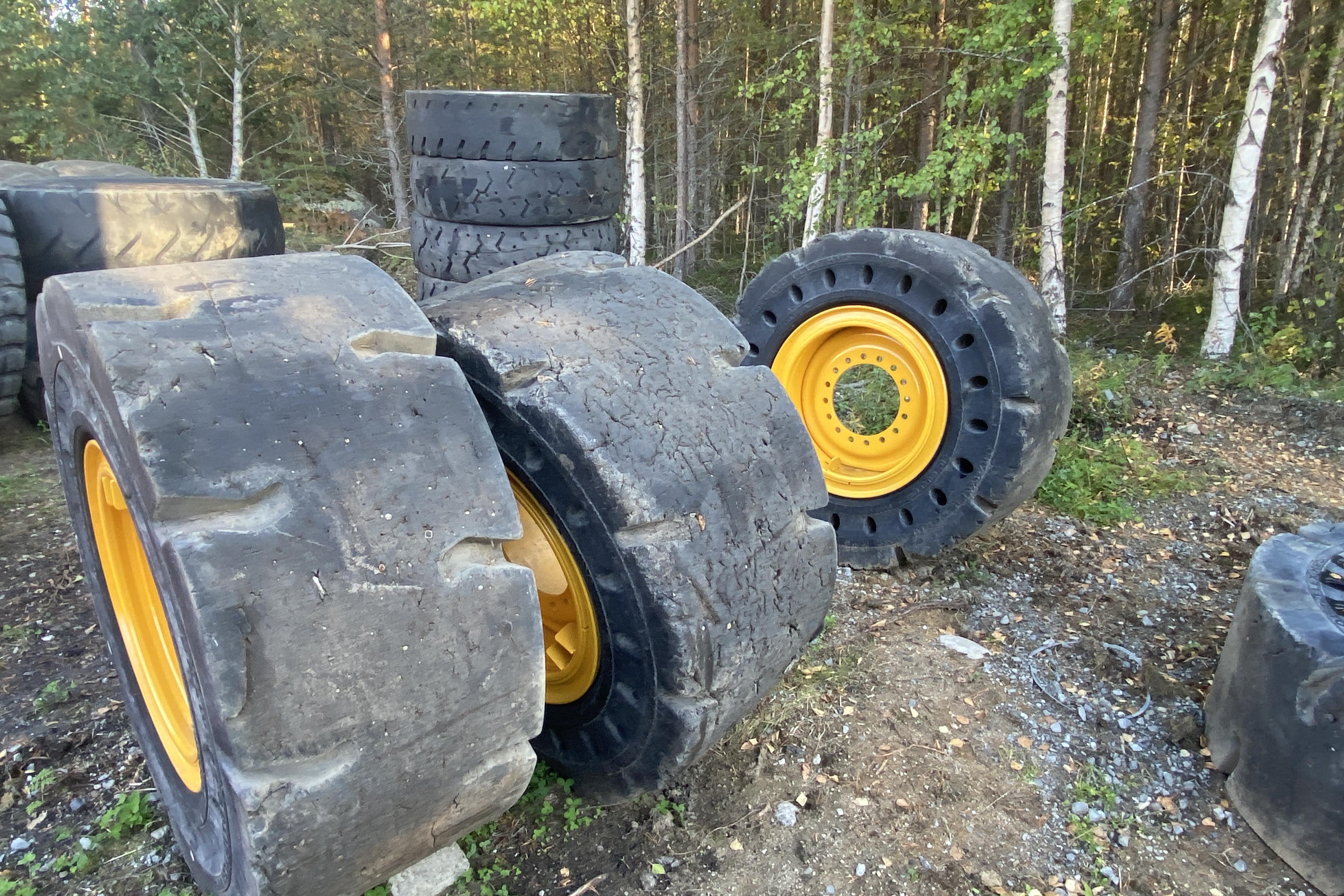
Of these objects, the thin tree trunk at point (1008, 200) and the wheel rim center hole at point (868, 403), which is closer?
the wheel rim center hole at point (868, 403)

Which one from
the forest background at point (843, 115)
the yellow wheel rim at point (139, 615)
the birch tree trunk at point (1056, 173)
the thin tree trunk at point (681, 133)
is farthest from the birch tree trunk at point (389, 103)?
the yellow wheel rim at point (139, 615)

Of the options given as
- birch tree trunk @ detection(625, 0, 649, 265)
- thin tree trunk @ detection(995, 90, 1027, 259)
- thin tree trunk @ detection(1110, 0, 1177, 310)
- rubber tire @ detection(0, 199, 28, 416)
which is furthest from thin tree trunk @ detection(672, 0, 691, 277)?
rubber tire @ detection(0, 199, 28, 416)

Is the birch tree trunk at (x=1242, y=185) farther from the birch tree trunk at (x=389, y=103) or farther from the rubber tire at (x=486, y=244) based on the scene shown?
the birch tree trunk at (x=389, y=103)

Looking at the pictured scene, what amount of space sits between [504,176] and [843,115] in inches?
389

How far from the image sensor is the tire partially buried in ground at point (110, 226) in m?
4.49

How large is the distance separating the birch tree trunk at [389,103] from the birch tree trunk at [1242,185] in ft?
35.6

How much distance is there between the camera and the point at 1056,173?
296 inches

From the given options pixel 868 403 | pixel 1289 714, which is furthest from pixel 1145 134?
pixel 1289 714

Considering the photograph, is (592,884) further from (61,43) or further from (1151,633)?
(61,43)

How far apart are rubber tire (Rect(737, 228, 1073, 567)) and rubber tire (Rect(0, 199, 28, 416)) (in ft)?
13.2

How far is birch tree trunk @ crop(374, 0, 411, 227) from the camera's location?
13.1 m

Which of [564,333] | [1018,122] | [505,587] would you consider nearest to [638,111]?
[1018,122]

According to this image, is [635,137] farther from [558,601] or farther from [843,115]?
[558,601]

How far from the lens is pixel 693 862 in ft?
6.90
